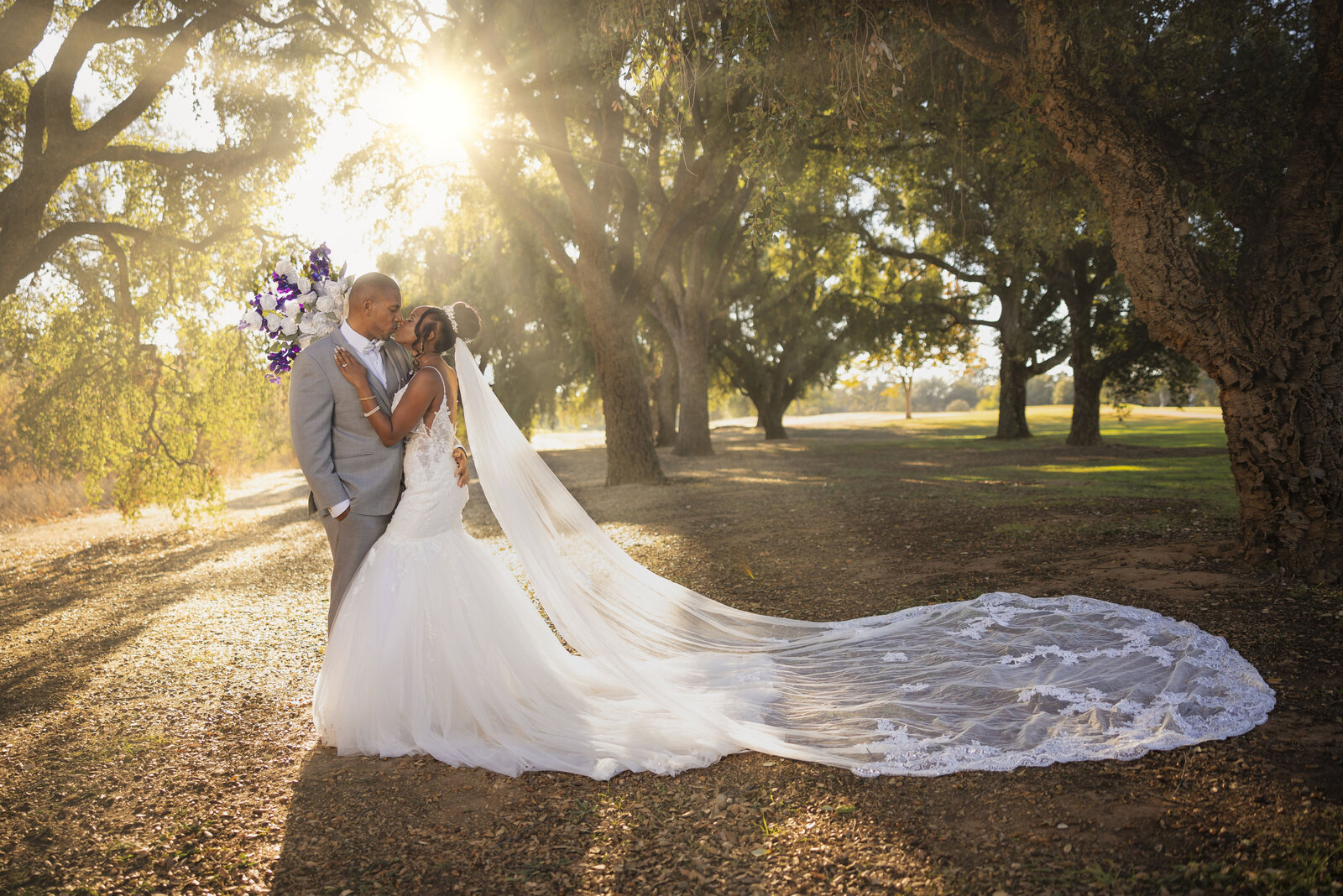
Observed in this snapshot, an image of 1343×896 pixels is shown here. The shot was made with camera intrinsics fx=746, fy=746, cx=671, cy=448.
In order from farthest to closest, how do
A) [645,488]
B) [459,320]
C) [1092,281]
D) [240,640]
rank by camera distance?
1. [1092,281]
2. [645,488]
3. [240,640]
4. [459,320]

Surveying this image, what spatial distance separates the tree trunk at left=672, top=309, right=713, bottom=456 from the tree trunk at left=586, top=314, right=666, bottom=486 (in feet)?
25.0

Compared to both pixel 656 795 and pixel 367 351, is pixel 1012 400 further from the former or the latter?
pixel 656 795

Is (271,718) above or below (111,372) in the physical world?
below

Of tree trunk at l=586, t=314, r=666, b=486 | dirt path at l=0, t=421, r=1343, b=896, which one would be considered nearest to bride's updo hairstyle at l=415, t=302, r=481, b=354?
dirt path at l=0, t=421, r=1343, b=896

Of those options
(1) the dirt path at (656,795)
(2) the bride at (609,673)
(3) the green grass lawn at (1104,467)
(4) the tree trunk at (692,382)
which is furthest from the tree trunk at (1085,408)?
(2) the bride at (609,673)

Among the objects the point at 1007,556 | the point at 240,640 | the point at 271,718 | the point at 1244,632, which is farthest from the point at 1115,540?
the point at 240,640

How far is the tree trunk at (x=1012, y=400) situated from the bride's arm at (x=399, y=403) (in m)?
25.9

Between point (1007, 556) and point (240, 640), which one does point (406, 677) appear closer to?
point (240, 640)

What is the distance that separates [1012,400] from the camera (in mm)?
28047

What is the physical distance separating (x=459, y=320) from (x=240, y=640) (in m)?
4.02

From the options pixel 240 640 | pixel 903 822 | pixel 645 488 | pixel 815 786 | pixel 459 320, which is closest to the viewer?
pixel 903 822

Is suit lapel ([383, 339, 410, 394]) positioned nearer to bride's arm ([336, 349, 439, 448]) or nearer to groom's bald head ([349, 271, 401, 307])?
bride's arm ([336, 349, 439, 448])

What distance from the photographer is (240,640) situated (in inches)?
257

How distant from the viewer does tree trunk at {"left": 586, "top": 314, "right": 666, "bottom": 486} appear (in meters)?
14.5
